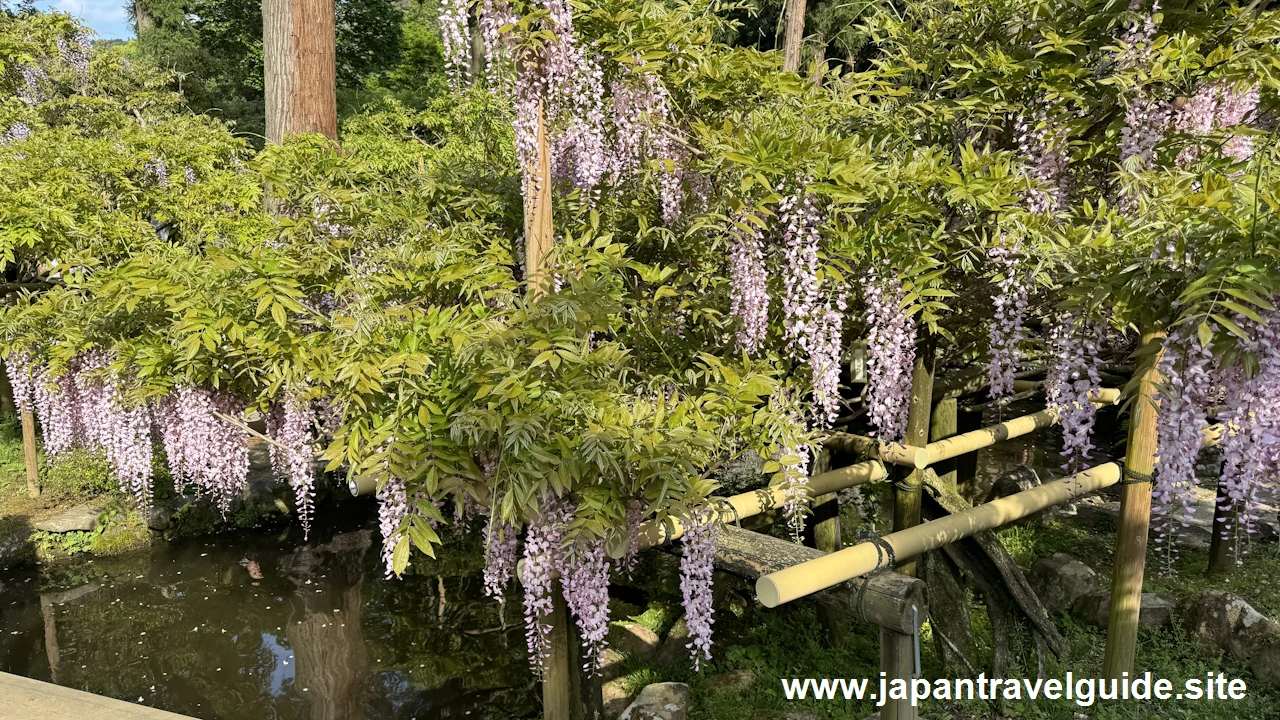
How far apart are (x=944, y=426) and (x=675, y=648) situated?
7.81 feet

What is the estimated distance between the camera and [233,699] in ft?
17.4

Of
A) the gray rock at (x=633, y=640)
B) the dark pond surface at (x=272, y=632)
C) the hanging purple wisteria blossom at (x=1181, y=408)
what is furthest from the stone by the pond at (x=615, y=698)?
the hanging purple wisteria blossom at (x=1181, y=408)

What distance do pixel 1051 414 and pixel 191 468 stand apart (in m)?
5.24

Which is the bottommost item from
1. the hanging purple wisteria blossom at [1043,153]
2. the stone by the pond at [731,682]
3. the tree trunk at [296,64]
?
the stone by the pond at [731,682]

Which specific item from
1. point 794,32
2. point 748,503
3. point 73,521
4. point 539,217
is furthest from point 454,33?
point 794,32

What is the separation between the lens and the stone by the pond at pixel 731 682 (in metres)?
4.50

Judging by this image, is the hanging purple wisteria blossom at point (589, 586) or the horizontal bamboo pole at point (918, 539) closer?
the horizontal bamboo pole at point (918, 539)

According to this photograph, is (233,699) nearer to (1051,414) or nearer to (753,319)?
(753,319)

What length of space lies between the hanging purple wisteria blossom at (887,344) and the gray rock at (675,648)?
6.11ft

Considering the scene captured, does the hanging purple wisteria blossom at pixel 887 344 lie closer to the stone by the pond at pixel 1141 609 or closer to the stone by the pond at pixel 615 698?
the stone by the pond at pixel 1141 609

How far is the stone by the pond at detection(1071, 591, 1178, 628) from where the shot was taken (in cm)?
467

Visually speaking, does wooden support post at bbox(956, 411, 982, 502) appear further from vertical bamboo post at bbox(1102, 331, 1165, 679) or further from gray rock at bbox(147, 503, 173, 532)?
gray rock at bbox(147, 503, 173, 532)

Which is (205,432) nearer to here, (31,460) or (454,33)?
(454,33)

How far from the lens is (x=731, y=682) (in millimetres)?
4586
